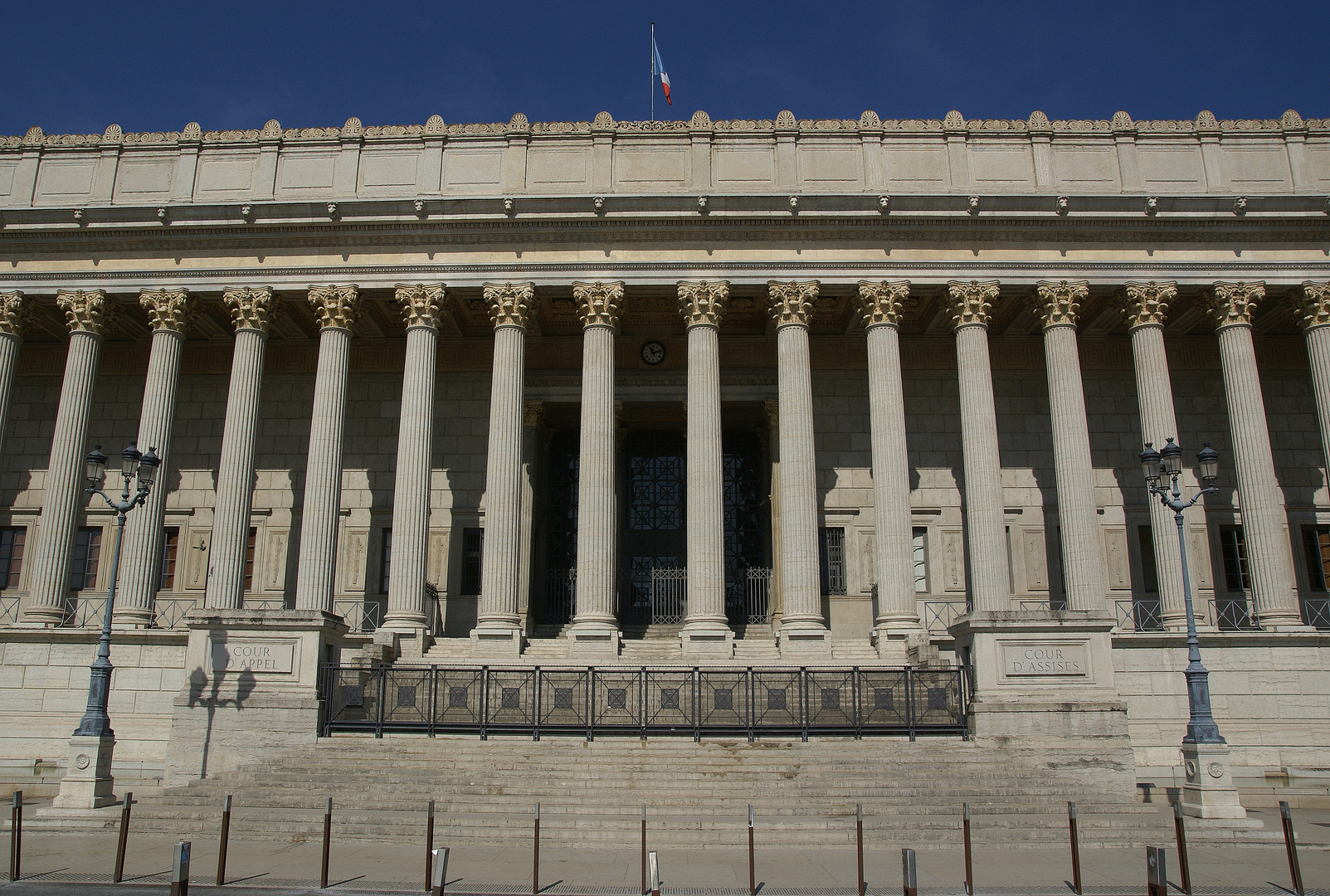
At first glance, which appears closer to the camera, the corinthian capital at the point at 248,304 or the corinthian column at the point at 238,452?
the corinthian column at the point at 238,452

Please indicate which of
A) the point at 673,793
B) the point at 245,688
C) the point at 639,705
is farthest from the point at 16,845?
the point at 639,705

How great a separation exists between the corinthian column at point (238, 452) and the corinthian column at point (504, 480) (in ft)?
20.8

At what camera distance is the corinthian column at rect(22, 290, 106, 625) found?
25.7m

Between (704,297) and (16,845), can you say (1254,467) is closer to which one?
(704,297)

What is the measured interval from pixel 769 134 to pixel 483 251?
345 inches

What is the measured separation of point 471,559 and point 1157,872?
23785 mm

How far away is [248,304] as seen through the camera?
89.3 ft

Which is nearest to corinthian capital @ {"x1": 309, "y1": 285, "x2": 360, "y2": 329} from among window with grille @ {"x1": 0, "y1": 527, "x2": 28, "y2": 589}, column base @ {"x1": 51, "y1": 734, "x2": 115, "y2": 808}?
window with grille @ {"x1": 0, "y1": 527, "x2": 28, "y2": 589}

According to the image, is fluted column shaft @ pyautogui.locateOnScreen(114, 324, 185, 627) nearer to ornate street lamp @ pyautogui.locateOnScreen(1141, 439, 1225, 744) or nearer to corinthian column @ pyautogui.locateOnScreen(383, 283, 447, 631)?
corinthian column @ pyautogui.locateOnScreen(383, 283, 447, 631)

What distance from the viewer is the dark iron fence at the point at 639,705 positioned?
18.9 meters

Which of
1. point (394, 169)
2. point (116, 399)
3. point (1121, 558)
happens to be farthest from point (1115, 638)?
point (116, 399)

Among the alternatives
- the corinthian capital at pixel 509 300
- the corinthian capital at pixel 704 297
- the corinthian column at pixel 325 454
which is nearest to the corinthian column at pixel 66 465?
the corinthian column at pixel 325 454

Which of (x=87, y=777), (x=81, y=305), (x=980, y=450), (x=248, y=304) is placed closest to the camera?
(x=87, y=777)

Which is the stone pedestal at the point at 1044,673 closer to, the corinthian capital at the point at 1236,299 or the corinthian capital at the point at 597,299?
the corinthian capital at the point at 1236,299
